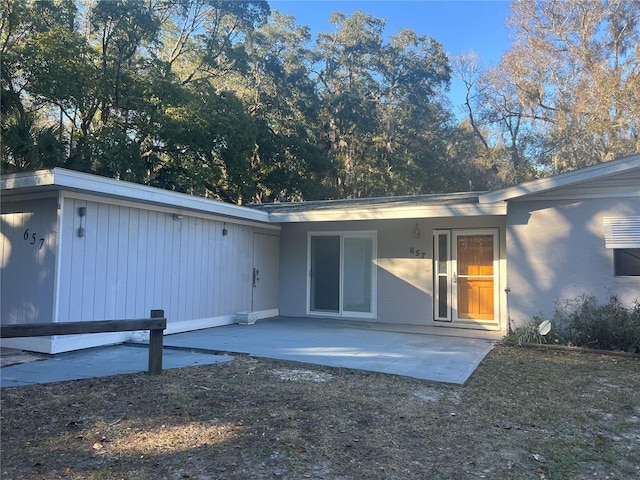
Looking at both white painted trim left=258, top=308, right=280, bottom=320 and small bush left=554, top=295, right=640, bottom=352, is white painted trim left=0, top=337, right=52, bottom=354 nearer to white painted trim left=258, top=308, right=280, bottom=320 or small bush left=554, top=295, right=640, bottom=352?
white painted trim left=258, top=308, right=280, bottom=320

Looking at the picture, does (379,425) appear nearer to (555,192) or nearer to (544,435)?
(544,435)

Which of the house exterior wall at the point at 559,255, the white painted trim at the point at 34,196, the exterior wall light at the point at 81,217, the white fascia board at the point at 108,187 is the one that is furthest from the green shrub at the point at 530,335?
the white painted trim at the point at 34,196

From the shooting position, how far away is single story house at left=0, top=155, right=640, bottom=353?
6.82 m

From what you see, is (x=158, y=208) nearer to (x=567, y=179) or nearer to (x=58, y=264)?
(x=58, y=264)

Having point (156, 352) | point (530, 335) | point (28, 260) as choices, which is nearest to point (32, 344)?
point (28, 260)

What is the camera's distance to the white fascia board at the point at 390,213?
8422mm

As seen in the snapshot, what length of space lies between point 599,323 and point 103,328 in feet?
22.7

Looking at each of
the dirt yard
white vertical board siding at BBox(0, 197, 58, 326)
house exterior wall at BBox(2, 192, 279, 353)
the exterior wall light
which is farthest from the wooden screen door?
white vertical board siding at BBox(0, 197, 58, 326)

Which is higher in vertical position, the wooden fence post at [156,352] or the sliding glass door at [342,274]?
the sliding glass door at [342,274]

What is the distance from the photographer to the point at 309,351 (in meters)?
6.81

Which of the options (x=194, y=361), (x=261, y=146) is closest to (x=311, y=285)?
(x=194, y=361)

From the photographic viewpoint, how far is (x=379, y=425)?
12.7 feet

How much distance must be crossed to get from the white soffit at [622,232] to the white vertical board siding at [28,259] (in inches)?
329

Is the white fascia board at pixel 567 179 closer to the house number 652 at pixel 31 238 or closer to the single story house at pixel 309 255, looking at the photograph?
the single story house at pixel 309 255
